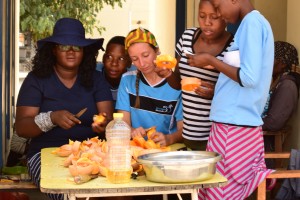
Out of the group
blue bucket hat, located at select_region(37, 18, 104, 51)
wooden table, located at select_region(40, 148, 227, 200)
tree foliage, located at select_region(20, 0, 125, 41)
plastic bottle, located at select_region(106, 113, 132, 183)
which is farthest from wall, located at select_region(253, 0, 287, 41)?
tree foliage, located at select_region(20, 0, 125, 41)

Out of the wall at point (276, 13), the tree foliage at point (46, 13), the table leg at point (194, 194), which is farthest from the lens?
the tree foliage at point (46, 13)

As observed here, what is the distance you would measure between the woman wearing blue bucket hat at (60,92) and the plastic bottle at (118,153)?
1054mm

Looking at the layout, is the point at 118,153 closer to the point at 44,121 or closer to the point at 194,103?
the point at 194,103

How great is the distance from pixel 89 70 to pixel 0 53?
2.16 m

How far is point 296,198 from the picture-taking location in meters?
4.57

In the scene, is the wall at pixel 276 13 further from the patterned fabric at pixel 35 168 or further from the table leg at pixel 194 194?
the table leg at pixel 194 194

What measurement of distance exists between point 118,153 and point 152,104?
1308mm

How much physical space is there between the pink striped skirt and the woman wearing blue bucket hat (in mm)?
1107

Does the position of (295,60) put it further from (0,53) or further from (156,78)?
(0,53)

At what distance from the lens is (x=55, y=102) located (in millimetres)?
5141

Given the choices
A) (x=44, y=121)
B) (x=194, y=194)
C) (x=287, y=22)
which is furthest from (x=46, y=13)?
(x=194, y=194)

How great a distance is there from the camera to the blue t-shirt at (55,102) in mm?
5090

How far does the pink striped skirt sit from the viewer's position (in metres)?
4.06

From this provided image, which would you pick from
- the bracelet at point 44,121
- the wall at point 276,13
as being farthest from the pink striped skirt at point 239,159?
the wall at point 276,13
